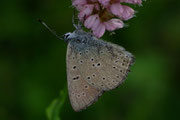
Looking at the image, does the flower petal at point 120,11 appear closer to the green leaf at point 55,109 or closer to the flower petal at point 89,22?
the flower petal at point 89,22

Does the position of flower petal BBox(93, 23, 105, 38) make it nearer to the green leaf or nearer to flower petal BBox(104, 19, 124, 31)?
flower petal BBox(104, 19, 124, 31)

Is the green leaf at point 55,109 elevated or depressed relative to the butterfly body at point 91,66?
depressed

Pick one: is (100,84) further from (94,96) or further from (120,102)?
(120,102)

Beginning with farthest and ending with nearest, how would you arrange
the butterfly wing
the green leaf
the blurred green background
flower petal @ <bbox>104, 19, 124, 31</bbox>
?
1. the blurred green background
2. the green leaf
3. flower petal @ <bbox>104, 19, 124, 31</bbox>
4. the butterfly wing

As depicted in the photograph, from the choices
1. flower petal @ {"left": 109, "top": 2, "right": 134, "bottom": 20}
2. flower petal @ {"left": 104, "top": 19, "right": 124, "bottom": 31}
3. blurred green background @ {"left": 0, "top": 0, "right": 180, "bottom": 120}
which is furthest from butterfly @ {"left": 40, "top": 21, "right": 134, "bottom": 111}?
blurred green background @ {"left": 0, "top": 0, "right": 180, "bottom": 120}

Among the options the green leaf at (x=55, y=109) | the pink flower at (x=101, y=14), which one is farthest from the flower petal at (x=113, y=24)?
the green leaf at (x=55, y=109)
